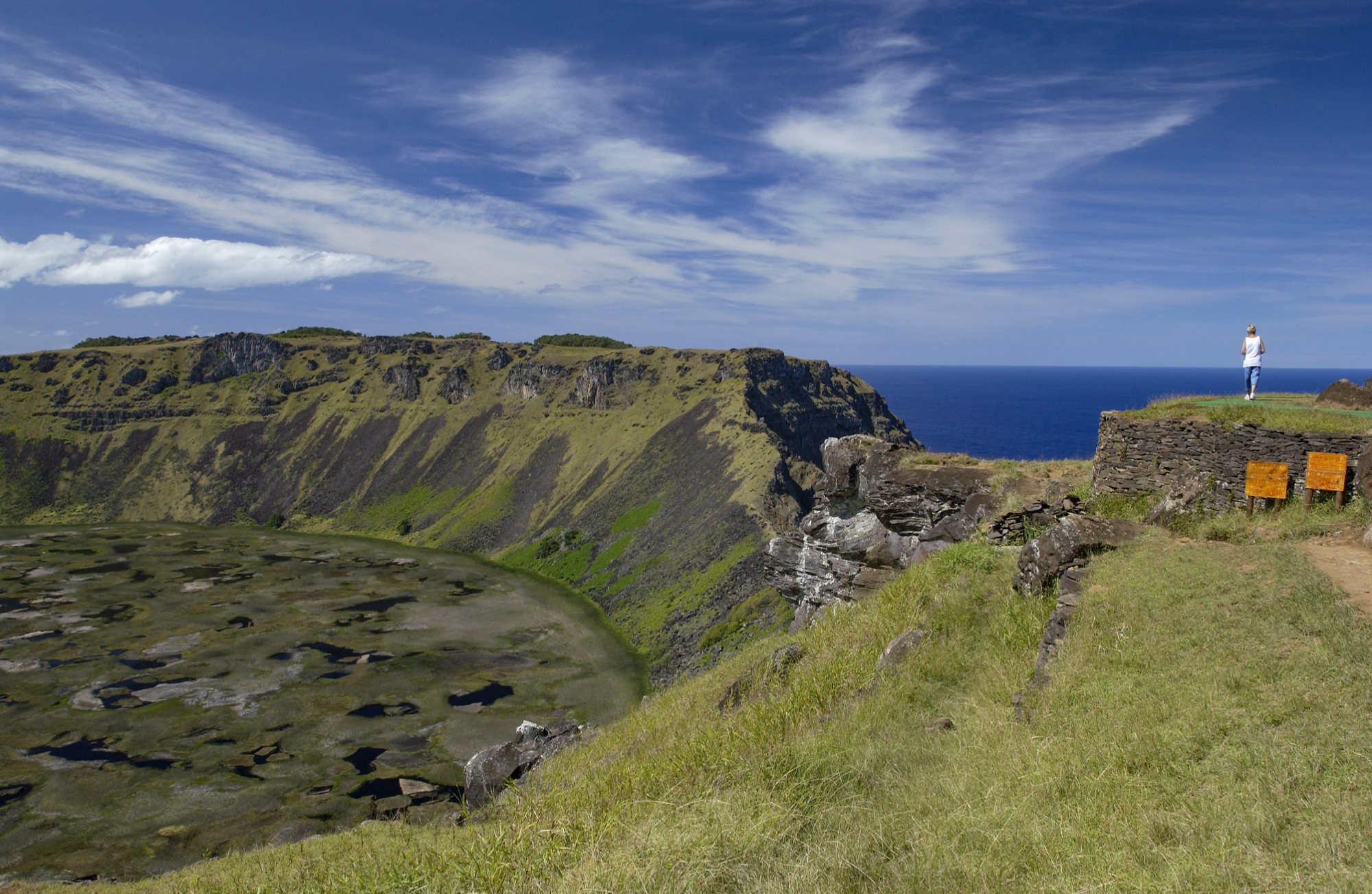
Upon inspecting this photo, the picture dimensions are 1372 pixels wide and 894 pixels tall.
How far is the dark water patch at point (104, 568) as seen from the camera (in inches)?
3322

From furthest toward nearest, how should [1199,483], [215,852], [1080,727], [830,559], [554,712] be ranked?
[554,712] < [215,852] < [830,559] < [1199,483] < [1080,727]

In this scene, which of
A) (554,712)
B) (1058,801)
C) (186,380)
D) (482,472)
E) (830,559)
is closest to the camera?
(1058,801)

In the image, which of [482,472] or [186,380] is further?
[186,380]

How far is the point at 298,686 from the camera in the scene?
172 ft

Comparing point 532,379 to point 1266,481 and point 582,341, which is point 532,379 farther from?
point 1266,481

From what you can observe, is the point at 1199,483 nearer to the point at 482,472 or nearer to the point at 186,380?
the point at 482,472

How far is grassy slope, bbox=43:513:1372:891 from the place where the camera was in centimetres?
614

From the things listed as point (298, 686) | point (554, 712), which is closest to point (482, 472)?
point (298, 686)

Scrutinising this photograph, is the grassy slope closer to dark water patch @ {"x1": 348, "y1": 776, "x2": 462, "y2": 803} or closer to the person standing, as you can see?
the person standing

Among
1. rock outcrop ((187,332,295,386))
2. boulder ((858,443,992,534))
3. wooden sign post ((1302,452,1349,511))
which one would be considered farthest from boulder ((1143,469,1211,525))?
rock outcrop ((187,332,295,386))

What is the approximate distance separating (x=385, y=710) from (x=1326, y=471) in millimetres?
52610

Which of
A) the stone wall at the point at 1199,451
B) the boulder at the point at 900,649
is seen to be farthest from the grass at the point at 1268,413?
the boulder at the point at 900,649

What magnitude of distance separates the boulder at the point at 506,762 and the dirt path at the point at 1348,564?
16.5m

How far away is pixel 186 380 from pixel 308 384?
2802cm
